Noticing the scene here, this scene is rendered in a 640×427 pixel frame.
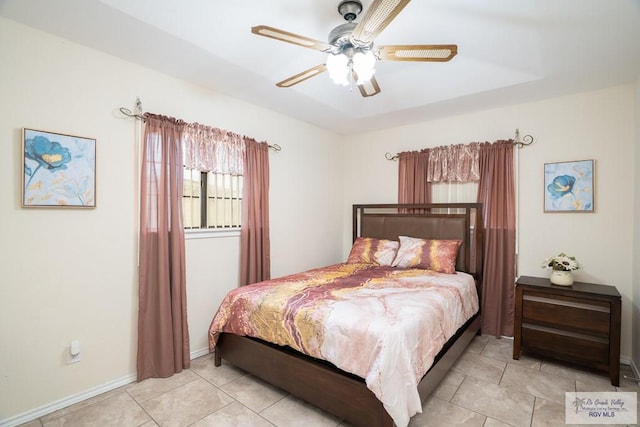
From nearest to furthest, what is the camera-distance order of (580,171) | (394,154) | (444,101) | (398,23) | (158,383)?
(398,23) < (158,383) < (580,171) < (444,101) < (394,154)

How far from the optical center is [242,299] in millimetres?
2432

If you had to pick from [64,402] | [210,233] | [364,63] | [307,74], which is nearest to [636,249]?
[364,63]

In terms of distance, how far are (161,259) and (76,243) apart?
57 cm

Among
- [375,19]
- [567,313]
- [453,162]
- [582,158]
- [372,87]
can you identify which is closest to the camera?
[375,19]

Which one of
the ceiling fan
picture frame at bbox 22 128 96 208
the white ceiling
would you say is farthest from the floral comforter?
the white ceiling

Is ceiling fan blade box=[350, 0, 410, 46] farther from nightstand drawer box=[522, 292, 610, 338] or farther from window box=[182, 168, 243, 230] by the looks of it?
nightstand drawer box=[522, 292, 610, 338]

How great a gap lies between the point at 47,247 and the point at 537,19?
366 cm

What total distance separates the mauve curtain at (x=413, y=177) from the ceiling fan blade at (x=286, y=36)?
2.42 m

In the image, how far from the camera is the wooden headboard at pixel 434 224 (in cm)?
342

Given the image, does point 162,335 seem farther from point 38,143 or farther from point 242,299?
point 38,143

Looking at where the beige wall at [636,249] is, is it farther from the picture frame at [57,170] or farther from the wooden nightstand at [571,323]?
the picture frame at [57,170]

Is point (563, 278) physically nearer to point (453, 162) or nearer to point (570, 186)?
point (570, 186)

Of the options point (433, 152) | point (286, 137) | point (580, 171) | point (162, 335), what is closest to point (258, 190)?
point (286, 137)

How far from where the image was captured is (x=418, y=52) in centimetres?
175
